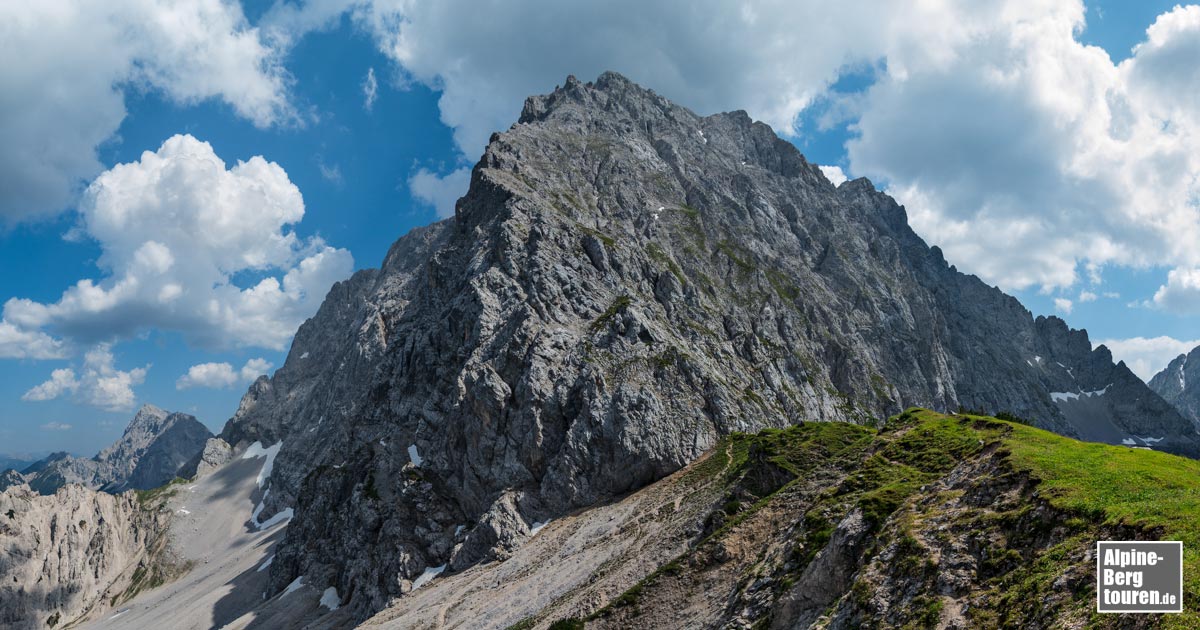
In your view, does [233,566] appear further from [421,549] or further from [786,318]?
[786,318]

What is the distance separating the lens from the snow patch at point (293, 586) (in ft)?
404

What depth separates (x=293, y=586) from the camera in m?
126

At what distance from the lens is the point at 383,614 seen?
284ft

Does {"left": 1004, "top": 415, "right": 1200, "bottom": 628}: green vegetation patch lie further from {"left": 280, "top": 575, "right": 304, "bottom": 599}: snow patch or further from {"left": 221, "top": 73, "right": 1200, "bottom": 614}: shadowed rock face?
{"left": 280, "top": 575, "right": 304, "bottom": 599}: snow patch

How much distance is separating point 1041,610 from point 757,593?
14.9 meters

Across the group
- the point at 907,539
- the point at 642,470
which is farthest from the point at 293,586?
the point at 907,539

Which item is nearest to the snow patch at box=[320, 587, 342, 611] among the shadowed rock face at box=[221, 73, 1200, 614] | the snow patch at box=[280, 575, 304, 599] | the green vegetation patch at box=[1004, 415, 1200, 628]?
the shadowed rock face at box=[221, 73, 1200, 614]

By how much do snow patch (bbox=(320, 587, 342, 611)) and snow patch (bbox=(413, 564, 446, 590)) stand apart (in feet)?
76.3

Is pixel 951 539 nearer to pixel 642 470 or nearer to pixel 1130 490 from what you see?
pixel 1130 490

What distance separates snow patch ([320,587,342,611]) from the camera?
111m

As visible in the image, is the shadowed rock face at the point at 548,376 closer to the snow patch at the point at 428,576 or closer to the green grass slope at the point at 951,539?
the snow patch at the point at 428,576

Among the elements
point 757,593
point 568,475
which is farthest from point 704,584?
point 568,475

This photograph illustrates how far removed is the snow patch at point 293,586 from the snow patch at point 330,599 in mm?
11095

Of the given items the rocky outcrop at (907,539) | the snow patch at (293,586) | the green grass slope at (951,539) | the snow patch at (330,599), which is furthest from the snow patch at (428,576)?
the green grass slope at (951,539)
